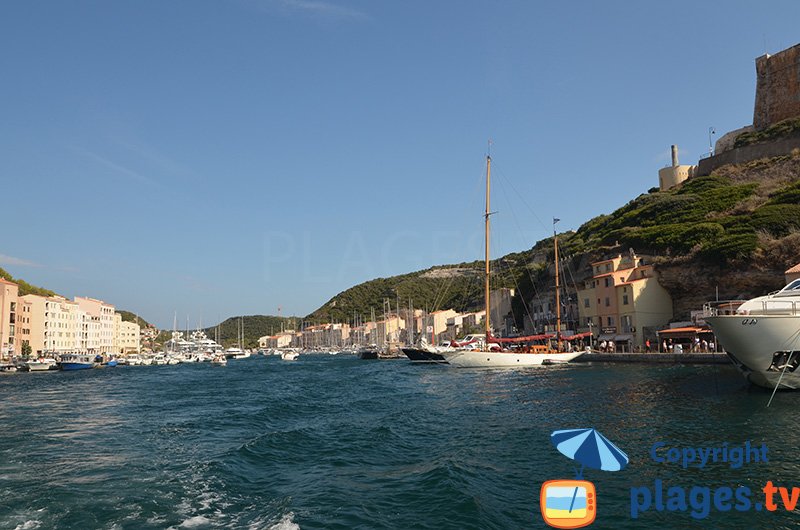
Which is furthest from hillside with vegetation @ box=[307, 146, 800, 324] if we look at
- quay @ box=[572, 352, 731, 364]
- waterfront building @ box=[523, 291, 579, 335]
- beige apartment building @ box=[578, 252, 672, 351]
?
quay @ box=[572, 352, 731, 364]

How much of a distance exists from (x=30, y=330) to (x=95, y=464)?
9870cm

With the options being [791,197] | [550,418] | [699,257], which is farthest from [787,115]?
[550,418]

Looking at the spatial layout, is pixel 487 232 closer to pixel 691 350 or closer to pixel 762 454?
pixel 691 350

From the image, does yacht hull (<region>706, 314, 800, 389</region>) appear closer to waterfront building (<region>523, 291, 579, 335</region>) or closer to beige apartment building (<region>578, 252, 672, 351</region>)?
beige apartment building (<region>578, 252, 672, 351</region>)

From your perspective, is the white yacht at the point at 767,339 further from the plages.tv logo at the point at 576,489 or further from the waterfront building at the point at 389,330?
the waterfront building at the point at 389,330

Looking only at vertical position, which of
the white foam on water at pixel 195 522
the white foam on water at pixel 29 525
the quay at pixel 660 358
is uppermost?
the white foam on water at pixel 29 525

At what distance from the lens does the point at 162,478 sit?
43.0ft

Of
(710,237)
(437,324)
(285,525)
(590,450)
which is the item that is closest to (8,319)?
(437,324)

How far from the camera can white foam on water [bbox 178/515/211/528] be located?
9.87 metres

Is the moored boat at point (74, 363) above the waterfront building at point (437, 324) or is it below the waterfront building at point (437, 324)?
below

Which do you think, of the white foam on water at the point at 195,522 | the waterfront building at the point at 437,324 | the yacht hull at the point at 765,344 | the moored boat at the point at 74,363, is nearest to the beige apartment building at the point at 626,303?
the yacht hull at the point at 765,344

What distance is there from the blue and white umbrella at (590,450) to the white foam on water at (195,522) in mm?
6636

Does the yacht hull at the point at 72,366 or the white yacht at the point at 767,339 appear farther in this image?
the yacht hull at the point at 72,366

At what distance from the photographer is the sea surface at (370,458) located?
400 inches
